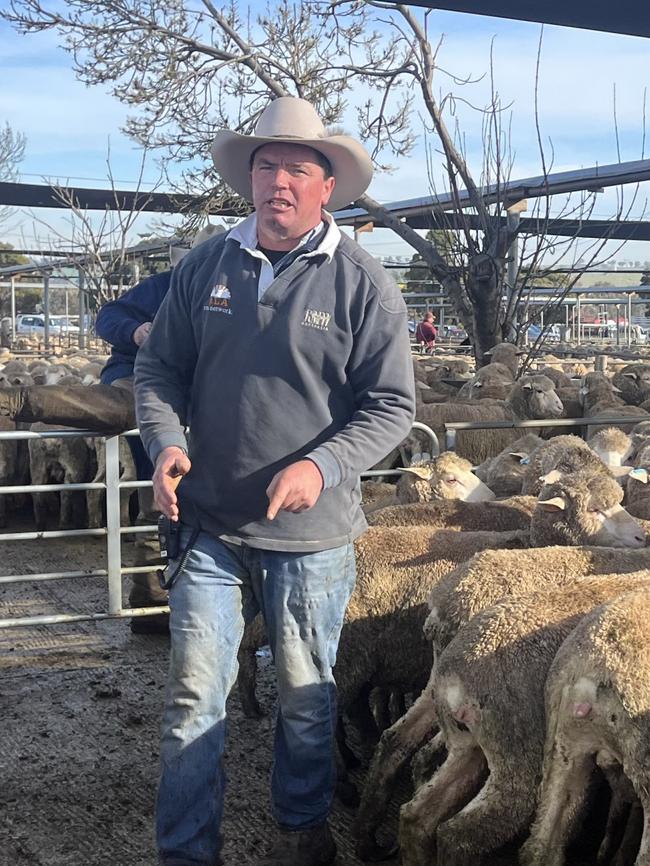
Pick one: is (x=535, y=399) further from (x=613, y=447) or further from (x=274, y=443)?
(x=274, y=443)

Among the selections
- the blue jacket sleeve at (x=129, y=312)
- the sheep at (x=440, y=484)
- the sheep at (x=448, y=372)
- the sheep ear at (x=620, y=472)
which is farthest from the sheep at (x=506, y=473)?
the sheep at (x=448, y=372)

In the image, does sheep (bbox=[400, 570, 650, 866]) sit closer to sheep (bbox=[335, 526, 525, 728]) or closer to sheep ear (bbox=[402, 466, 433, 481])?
sheep (bbox=[335, 526, 525, 728])

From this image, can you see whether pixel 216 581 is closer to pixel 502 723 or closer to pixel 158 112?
pixel 502 723

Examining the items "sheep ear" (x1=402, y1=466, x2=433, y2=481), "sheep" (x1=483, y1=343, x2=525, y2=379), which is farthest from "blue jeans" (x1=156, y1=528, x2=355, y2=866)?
"sheep" (x1=483, y1=343, x2=525, y2=379)

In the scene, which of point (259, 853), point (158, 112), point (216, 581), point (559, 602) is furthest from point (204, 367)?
point (158, 112)

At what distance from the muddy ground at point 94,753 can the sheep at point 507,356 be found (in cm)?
784

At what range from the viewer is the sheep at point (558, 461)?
526 cm

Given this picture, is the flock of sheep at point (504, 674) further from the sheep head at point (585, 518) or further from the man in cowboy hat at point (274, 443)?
the man in cowboy hat at point (274, 443)

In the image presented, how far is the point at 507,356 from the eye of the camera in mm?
12977

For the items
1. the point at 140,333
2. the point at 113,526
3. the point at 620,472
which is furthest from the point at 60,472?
the point at 620,472

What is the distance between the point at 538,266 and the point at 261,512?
1121 cm

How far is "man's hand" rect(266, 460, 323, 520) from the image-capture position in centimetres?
278

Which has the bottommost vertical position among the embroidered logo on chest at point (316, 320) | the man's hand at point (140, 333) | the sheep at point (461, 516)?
the sheep at point (461, 516)

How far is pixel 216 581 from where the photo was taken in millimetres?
3117
